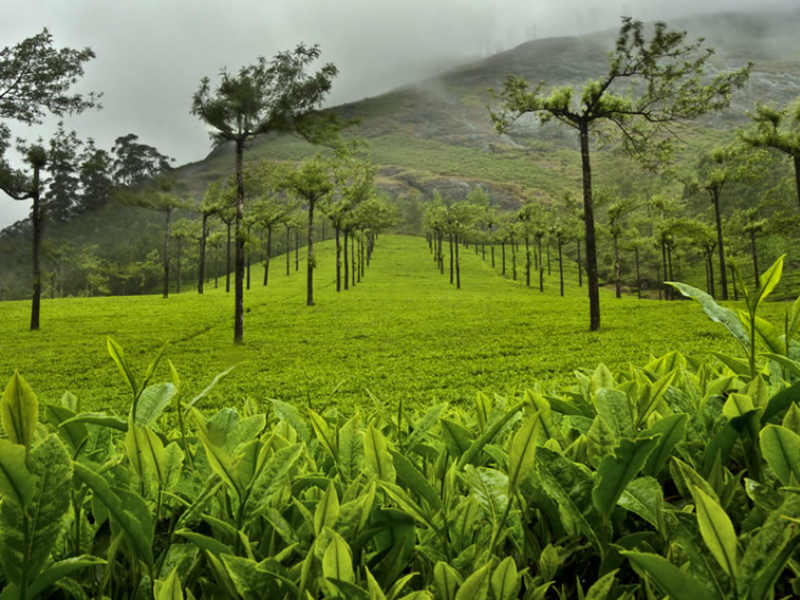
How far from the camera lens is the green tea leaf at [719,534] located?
444 mm

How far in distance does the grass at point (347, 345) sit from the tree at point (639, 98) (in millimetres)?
4055

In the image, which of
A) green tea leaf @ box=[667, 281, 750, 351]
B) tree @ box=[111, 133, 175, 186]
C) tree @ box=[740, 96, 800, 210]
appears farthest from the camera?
tree @ box=[111, 133, 175, 186]

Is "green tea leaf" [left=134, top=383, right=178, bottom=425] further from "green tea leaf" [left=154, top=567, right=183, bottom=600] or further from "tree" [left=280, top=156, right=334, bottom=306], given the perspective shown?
"tree" [left=280, top=156, right=334, bottom=306]

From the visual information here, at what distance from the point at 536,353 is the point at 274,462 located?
565 inches

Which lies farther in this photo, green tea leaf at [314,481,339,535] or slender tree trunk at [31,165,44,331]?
slender tree trunk at [31,165,44,331]

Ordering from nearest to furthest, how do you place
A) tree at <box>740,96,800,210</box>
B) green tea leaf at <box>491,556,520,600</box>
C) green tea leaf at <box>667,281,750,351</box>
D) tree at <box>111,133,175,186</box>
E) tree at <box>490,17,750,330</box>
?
green tea leaf at <box>491,556,520,600</box>
green tea leaf at <box>667,281,750,351</box>
tree at <box>490,17,750,330</box>
tree at <box>740,96,800,210</box>
tree at <box>111,133,175,186</box>

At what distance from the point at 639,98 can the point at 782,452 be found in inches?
798

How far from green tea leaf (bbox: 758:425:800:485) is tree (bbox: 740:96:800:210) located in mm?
28622

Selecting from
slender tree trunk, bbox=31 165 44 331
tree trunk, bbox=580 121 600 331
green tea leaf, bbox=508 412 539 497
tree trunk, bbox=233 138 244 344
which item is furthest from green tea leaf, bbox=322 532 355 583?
slender tree trunk, bbox=31 165 44 331

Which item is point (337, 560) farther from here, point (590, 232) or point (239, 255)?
point (590, 232)

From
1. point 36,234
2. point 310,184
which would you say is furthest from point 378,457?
point 310,184

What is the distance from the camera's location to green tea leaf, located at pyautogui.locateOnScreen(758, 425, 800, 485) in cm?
64

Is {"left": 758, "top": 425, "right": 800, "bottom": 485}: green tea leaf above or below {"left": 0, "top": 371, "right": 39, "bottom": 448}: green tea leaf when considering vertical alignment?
below

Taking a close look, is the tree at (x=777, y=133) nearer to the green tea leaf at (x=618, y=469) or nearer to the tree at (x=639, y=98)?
the tree at (x=639, y=98)
